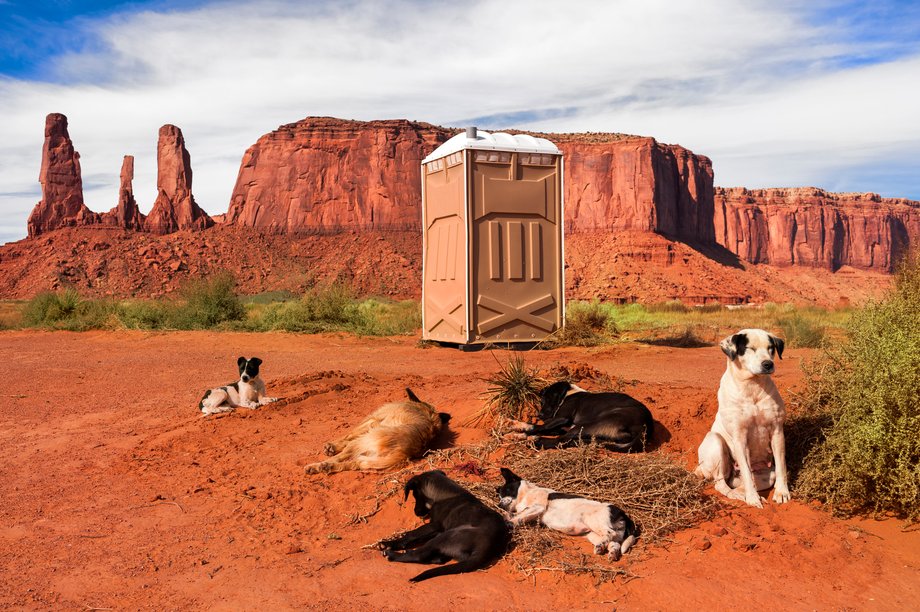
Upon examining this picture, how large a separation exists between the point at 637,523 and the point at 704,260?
8104cm

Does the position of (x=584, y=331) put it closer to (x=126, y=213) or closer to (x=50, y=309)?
(x=50, y=309)

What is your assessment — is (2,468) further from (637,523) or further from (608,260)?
(608,260)

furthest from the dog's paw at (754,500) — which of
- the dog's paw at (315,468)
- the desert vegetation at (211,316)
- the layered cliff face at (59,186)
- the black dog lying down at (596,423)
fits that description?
the layered cliff face at (59,186)

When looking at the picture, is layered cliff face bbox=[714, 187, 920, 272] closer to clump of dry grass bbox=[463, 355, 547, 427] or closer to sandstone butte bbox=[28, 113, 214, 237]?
sandstone butte bbox=[28, 113, 214, 237]

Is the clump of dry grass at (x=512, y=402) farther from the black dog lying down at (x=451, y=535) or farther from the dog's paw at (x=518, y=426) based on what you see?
the black dog lying down at (x=451, y=535)

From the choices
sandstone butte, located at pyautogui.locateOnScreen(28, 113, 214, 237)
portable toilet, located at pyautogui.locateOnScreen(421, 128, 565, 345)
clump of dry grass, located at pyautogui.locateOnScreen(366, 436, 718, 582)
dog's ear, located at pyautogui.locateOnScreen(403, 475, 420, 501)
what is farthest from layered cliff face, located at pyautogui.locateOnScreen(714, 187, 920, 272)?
dog's ear, located at pyautogui.locateOnScreen(403, 475, 420, 501)

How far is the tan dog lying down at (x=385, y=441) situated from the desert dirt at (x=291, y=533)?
173 mm

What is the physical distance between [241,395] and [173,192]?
299ft

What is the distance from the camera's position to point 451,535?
4.86m

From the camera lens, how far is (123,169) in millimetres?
93812

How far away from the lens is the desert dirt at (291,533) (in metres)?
4.38

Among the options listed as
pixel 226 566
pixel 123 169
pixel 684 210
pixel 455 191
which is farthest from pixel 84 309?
pixel 684 210

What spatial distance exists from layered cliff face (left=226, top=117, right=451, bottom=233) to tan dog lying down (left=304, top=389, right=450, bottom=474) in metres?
80.8

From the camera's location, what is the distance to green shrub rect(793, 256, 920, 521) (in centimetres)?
507
